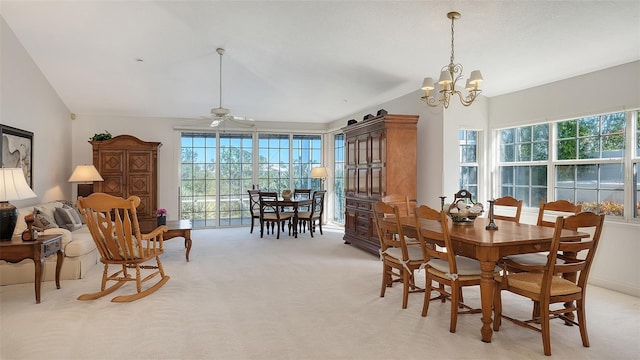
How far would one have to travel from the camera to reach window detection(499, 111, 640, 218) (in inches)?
153

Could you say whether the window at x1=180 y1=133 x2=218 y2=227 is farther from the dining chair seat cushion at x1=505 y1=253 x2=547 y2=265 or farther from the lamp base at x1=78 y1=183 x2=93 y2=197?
the dining chair seat cushion at x1=505 y1=253 x2=547 y2=265

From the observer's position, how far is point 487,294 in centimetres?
266

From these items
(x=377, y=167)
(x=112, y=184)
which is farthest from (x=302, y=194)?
(x=112, y=184)

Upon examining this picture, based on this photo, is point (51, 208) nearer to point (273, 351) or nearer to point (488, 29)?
point (273, 351)

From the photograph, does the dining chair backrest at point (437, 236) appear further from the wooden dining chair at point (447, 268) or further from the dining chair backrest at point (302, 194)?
the dining chair backrest at point (302, 194)

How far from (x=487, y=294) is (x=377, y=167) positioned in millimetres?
2982

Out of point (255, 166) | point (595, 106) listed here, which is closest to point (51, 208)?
point (255, 166)

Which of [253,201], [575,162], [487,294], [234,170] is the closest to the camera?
[487,294]

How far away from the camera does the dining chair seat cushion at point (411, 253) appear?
10.9ft

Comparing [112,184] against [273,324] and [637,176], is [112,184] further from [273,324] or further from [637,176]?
[637,176]

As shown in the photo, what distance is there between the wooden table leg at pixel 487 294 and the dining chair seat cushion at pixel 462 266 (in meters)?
0.13

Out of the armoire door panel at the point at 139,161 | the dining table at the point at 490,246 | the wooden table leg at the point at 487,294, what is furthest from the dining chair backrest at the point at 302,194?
the wooden table leg at the point at 487,294

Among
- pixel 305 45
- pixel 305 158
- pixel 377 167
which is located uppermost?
pixel 305 45

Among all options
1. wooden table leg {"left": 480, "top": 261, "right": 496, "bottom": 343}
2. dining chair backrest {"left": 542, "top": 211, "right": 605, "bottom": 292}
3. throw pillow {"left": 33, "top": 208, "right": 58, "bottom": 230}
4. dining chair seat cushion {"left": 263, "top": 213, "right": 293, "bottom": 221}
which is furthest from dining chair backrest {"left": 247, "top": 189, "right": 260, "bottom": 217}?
dining chair backrest {"left": 542, "top": 211, "right": 605, "bottom": 292}
